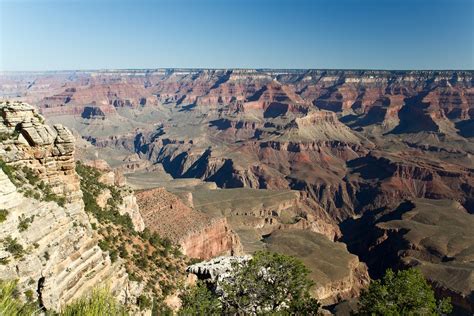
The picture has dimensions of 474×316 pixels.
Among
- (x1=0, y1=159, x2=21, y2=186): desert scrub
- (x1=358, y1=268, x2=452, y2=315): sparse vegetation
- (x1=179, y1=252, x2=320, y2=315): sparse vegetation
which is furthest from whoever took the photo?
(x1=179, y1=252, x2=320, y2=315): sparse vegetation

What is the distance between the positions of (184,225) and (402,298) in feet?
148

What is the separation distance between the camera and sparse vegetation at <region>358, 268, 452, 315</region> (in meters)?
27.1

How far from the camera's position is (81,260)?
24.0 m

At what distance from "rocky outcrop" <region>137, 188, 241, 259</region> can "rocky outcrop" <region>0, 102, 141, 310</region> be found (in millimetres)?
34716

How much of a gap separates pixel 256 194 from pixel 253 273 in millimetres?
113746

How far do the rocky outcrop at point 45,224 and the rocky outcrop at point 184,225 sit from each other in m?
34.7

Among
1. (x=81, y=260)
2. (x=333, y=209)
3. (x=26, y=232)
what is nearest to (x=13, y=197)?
(x=26, y=232)

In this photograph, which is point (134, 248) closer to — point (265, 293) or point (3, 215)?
point (265, 293)

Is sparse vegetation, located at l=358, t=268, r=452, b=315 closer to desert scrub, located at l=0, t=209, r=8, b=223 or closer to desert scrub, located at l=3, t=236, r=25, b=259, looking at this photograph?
desert scrub, located at l=3, t=236, r=25, b=259

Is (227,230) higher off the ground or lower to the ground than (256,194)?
higher

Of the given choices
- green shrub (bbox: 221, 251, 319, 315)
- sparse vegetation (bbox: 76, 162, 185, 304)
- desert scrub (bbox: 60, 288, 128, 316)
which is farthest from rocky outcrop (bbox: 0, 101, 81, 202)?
green shrub (bbox: 221, 251, 319, 315)

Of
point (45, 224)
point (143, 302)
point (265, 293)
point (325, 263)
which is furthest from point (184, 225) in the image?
point (45, 224)

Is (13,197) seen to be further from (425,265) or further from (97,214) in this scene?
(425,265)

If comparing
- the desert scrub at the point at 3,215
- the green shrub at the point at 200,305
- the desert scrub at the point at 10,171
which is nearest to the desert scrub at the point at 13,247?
the desert scrub at the point at 3,215
